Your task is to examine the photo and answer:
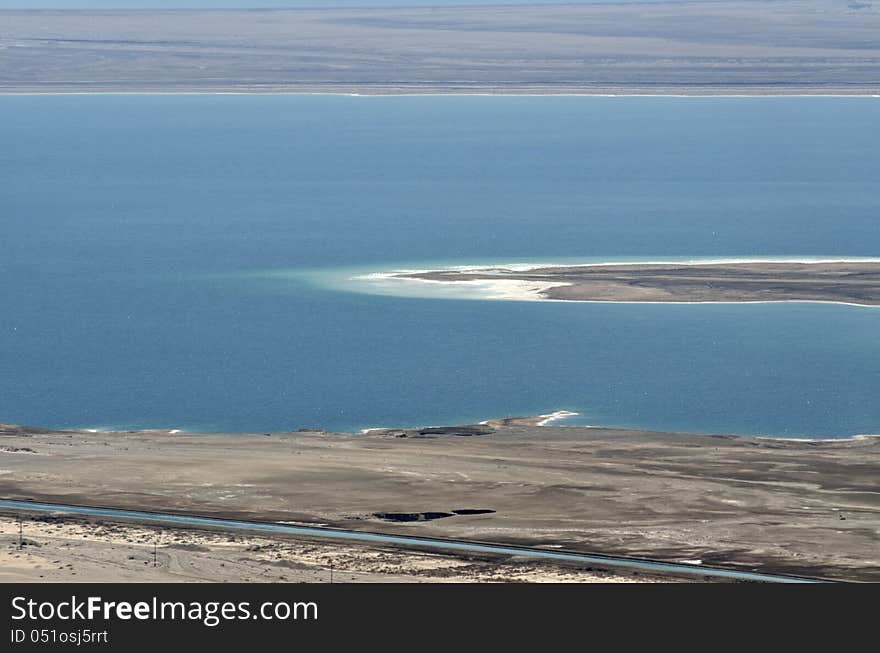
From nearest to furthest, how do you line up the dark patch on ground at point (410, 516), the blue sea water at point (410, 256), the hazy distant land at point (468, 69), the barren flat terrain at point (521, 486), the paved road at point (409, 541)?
the paved road at point (409, 541)
the barren flat terrain at point (521, 486)
the dark patch on ground at point (410, 516)
the blue sea water at point (410, 256)
the hazy distant land at point (468, 69)

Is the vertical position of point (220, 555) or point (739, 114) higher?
point (739, 114)

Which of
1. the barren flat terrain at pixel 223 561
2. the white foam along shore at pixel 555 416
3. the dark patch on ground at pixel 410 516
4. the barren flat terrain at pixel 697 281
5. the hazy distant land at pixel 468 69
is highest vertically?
Answer: the hazy distant land at pixel 468 69

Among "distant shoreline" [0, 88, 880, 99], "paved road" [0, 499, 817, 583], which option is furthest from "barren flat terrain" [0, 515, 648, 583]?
"distant shoreline" [0, 88, 880, 99]

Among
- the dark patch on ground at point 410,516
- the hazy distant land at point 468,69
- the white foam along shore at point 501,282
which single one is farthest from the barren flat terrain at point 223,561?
the hazy distant land at point 468,69

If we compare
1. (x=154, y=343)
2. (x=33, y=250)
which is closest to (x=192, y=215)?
(x=33, y=250)

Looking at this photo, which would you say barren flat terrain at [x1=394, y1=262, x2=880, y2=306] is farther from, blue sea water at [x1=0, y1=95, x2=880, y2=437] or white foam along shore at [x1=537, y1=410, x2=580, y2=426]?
white foam along shore at [x1=537, y1=410, x2=580, y2=426]

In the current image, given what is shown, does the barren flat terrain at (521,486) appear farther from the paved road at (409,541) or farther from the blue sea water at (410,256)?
the blue sea water at (410,256)

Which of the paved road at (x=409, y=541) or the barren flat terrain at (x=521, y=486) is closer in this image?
the paved road at (x=409, y=541)

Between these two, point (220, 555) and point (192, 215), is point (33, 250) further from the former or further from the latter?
point (220, 555)
